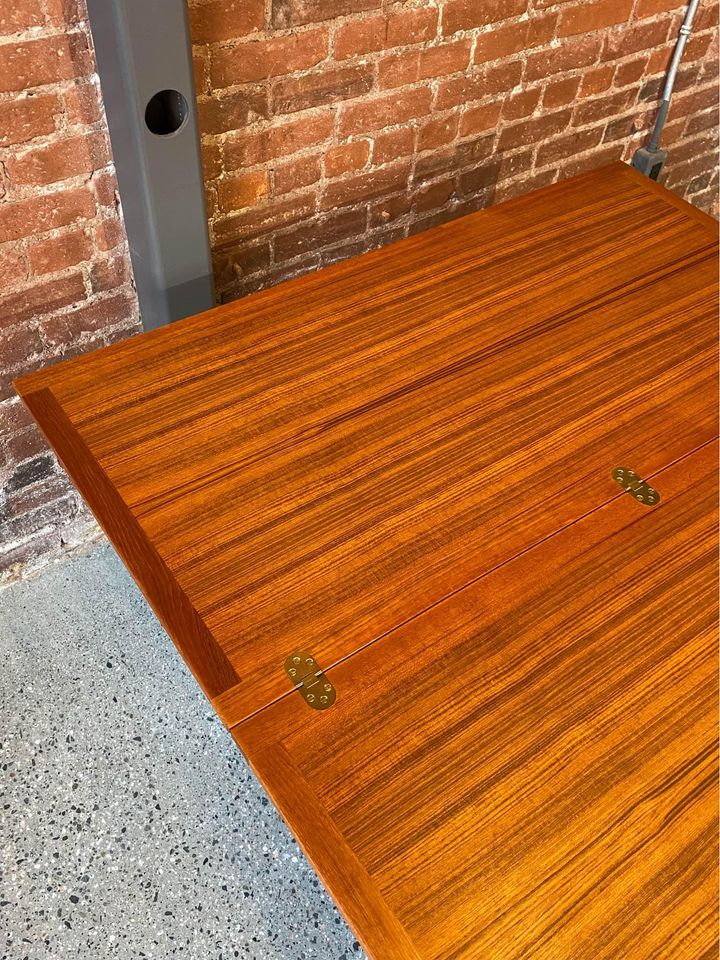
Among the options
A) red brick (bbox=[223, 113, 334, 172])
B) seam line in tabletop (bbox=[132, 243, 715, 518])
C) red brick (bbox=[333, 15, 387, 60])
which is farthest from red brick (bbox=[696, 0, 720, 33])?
red brick (bbox=[223, 113, 334, 172])

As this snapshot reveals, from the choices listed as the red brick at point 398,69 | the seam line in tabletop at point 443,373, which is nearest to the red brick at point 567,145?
the red brick at point 398,69

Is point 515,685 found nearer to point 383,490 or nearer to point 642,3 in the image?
point 383,490

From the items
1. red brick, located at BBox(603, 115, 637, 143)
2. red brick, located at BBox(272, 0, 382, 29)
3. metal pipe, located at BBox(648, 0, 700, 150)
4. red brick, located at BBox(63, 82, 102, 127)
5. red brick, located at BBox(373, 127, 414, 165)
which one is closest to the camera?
red brick, located at BBox(63, 82, 102, 127)

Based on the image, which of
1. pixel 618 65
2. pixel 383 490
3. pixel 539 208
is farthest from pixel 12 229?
pixel 618 65

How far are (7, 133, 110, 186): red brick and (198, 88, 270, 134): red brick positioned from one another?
0.57 ft

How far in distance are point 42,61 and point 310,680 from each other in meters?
0.96

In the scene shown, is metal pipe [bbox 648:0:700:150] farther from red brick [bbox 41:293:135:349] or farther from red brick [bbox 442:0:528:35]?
red brick [bbox 41:293:135:349]

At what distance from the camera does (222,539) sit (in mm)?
1072

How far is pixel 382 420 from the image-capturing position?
1.23m

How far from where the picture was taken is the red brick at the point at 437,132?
1.73 m

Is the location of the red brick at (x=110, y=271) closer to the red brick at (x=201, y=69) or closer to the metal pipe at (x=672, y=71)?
the red brick at (x=201, y=69)

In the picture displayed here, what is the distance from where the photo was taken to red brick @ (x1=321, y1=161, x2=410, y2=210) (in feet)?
5.52

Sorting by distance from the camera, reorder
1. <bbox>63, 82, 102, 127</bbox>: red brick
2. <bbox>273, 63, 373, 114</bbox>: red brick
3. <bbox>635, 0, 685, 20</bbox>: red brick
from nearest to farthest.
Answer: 1. <bbox>63, 82, 102, 127</bbox>: red brick
2. <bbox>273, 63, 373, 114</bbox>: red brick
3. <bbox>635, 0, 685, 20</bbox>: red brick

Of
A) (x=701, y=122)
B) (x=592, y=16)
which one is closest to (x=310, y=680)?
(x=592, y=16)
